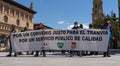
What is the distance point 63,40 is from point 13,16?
2561 inches

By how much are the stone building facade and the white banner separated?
159 feet

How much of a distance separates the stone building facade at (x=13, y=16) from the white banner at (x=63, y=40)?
1909 inches

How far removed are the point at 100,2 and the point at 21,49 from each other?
105266mm

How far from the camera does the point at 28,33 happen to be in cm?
1570

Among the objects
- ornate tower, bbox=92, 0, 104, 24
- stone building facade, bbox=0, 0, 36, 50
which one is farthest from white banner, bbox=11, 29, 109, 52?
ornate tower, bbox=92, 0, 104, 24

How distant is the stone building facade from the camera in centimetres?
7156

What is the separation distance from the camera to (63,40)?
49.3 feet

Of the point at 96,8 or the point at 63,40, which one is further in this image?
the point at 96,8
